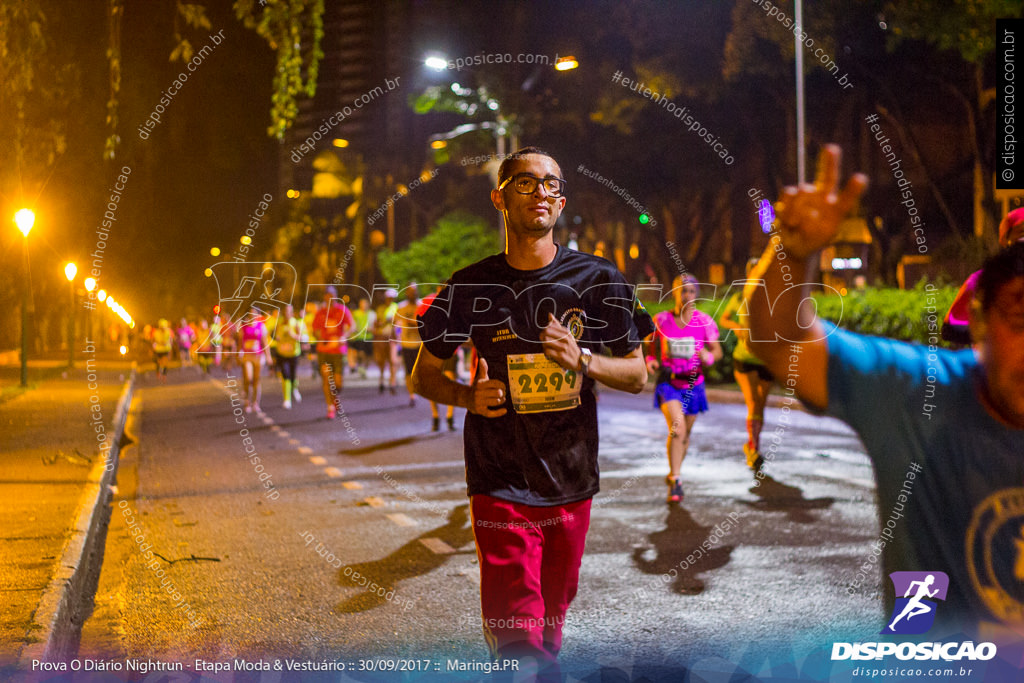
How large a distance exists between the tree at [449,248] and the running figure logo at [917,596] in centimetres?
3002

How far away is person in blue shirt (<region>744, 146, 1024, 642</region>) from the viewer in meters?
1.77

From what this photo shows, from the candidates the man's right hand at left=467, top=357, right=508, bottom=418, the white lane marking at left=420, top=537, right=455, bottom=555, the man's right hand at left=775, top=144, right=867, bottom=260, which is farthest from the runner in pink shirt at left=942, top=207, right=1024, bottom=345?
the white lane marking at left=420, top=537, right=455, bottom=555

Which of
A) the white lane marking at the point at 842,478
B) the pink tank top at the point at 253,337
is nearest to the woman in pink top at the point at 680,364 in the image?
the white lane marking at the point at 842,478

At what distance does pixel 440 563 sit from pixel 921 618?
4.42 metres

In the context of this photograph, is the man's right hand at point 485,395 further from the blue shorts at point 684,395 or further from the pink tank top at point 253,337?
the pink tank top at point 253,337

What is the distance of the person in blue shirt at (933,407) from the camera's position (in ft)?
5.81

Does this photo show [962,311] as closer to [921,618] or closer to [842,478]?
[921,618]

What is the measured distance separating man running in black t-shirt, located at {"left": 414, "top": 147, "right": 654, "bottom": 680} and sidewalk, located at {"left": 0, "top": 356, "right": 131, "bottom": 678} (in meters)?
2.07

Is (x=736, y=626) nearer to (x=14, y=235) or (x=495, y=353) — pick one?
(x=495, y=353)

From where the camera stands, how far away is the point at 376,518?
7.62 m

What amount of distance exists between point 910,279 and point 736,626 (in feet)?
92.0

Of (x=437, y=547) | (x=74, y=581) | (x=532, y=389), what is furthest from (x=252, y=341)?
(x=532, y=389)

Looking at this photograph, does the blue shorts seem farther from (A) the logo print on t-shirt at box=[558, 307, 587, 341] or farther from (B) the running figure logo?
(B) the running figure logo

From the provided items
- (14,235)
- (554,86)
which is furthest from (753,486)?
(554,86)
